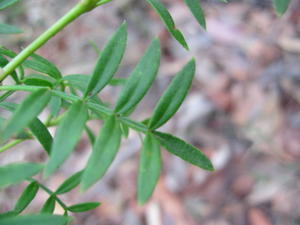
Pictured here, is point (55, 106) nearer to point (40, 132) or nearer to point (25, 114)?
point (40, 132)

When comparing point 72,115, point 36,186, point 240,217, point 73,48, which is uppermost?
point 72,115

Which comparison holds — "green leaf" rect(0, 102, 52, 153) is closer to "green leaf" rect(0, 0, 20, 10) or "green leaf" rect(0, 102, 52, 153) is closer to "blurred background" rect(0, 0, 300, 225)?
"green leaf" rect(0, 0, 20, 10)

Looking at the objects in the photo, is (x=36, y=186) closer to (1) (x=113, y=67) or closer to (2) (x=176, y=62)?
(1) (x=113, y=67)

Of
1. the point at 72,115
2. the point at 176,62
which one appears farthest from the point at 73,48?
the point at 72,115

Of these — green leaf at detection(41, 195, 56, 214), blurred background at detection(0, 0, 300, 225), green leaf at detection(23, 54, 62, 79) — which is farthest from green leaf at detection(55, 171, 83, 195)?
blurred background at detection(0, 0, 300, 225)

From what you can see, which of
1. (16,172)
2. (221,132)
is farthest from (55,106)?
(221,132)

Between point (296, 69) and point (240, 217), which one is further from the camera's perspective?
point (296, 69)
